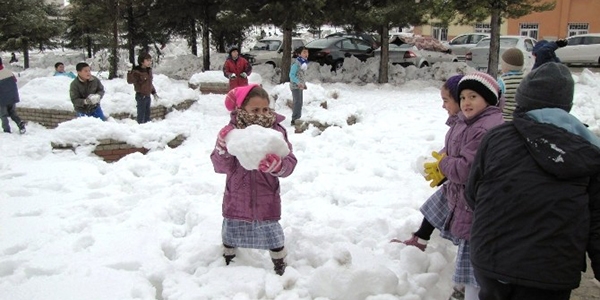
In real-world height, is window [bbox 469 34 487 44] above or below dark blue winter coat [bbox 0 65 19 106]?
above

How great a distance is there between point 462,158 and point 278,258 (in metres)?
1.50

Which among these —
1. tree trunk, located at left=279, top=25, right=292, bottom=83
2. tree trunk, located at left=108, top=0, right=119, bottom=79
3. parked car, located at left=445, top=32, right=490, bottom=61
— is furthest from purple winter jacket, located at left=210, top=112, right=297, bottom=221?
parked car, located at left=445, top=32, right=490, bottom=61

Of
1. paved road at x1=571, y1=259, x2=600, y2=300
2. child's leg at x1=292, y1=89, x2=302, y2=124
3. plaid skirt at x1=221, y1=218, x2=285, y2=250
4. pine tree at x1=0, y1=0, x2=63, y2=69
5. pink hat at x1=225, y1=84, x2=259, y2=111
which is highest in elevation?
pine tree at x1=0, y1=0, x2=63, y2=69

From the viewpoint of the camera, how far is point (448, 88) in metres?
3.43

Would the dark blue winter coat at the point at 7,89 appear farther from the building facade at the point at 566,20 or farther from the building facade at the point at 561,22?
the building facade at the point at 566,20

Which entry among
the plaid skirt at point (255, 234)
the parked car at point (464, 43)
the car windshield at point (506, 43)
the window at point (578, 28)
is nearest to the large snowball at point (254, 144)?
the plaid skirt at point (255, 234)

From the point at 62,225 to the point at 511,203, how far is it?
147 inches

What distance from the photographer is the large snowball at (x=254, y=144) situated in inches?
121

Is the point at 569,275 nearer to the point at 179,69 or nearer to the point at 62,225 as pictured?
the point at 62,225

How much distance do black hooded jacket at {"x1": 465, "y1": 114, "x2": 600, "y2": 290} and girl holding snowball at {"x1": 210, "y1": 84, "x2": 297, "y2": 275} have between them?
1485 mm

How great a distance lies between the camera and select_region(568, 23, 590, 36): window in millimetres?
32000

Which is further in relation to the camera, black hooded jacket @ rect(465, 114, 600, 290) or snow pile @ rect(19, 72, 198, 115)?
snow pile @ rect(19, 72, 198, 115)

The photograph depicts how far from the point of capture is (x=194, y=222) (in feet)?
14.3

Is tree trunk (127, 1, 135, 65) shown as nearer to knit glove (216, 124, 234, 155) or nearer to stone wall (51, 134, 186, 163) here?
stone wall (51, 134, 186, 163)
